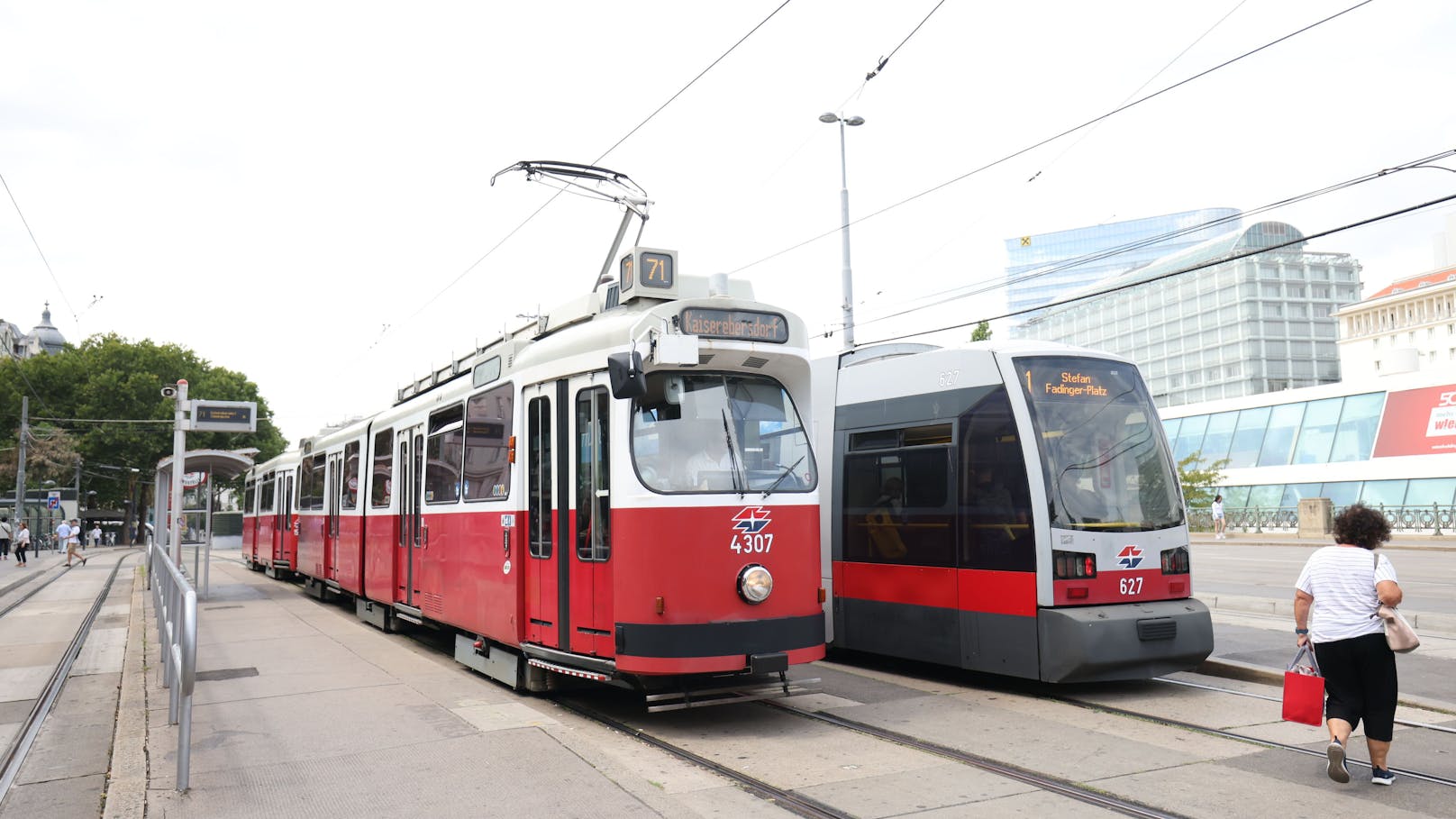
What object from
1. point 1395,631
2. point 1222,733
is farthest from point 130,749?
point 1395,631

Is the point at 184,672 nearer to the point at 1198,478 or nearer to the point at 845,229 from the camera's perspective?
the point at 845,229

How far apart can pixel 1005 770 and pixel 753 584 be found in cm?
221

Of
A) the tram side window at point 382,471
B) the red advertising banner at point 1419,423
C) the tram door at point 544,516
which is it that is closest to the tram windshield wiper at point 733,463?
the tram door at point 544,516

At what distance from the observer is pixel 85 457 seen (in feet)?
184

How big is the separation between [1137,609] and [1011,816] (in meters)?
3.82

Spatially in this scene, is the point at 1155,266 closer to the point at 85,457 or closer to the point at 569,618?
the point at 85,457

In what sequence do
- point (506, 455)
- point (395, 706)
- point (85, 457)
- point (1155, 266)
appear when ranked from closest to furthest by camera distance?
point (395, 706) < point (506, 455) < point (85, 457) < point (1155, 266)

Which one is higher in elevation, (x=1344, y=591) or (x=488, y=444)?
(x=488, y=444)

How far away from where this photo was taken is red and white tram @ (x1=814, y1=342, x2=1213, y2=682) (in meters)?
8.70

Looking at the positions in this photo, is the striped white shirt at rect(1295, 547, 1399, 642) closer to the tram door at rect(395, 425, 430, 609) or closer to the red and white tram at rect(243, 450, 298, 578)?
the tram door at rect(395, 425, 430, 609)

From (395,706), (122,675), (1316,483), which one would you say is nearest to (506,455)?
(395,706)

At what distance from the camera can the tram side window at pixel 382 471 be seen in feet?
45.2

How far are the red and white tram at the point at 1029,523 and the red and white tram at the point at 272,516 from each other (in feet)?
51.7

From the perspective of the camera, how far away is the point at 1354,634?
6191mm
